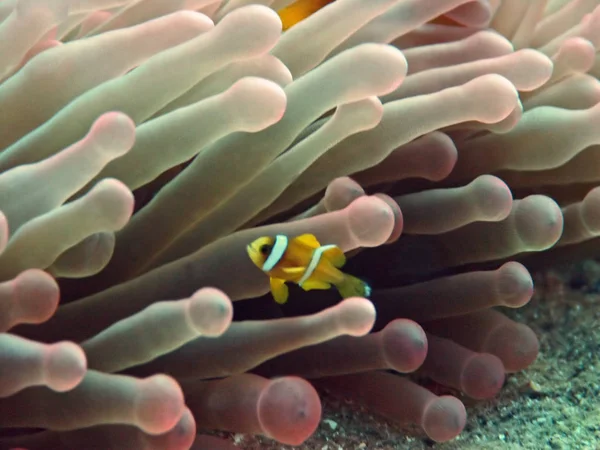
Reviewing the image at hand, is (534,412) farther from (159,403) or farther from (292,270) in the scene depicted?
(159,403)

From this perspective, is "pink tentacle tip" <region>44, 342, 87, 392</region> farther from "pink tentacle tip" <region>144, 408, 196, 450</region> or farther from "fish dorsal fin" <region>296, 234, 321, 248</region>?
"fish dorsal fin" <region>296, 234, 321, 248</region>

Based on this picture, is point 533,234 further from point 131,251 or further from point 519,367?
point 131,251

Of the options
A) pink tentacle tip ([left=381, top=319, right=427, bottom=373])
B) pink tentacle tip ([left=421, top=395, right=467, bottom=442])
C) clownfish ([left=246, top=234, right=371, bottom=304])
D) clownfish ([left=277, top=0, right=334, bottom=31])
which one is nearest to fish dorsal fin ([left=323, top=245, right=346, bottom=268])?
clownfish ([left=246, top=234, right=371, bottom=304])

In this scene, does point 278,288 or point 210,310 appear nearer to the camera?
point 210,310

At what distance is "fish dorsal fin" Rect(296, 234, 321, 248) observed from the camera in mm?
742

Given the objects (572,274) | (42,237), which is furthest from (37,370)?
(572,274)

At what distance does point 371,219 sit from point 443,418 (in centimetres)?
29

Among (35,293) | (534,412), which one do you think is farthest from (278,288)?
(534,412)

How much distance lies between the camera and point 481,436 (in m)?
0.92

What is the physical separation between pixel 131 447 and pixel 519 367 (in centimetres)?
55

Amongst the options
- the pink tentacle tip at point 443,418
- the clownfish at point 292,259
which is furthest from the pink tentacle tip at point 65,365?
the pink tentacle tip at point 443,418

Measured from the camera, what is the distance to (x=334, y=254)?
76 centimetres

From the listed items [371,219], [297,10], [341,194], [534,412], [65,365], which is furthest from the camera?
[297,10]

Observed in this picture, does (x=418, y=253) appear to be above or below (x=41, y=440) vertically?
below
